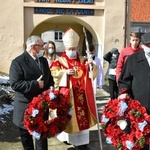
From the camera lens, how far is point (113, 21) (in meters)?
14.5

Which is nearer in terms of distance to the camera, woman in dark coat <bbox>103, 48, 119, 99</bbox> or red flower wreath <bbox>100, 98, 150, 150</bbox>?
red flower wreath <bbox>100, 98, 150, 150</bbox>

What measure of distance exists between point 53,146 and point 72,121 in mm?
819

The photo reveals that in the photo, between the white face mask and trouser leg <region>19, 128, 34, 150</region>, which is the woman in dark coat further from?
the white face mask

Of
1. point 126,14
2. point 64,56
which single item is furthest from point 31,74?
point 126,14

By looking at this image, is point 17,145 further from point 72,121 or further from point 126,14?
point 126,14

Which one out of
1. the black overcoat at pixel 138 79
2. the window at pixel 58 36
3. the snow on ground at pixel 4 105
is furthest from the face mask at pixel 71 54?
the window at pixel 58 36

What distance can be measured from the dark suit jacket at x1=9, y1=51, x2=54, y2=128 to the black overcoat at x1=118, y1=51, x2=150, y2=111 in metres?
1.12

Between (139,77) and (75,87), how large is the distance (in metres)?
1.43

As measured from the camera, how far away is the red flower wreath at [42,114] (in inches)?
163

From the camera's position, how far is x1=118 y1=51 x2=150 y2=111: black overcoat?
12.6 ft

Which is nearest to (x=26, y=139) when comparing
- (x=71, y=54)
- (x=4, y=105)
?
(x=71, y=54)

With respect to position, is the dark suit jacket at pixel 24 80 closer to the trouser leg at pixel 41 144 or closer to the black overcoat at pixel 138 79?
the trouser leg at pixel 41 144

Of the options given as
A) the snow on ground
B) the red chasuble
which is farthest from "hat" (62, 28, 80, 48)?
the snow on ground

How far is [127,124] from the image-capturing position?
3.82m
